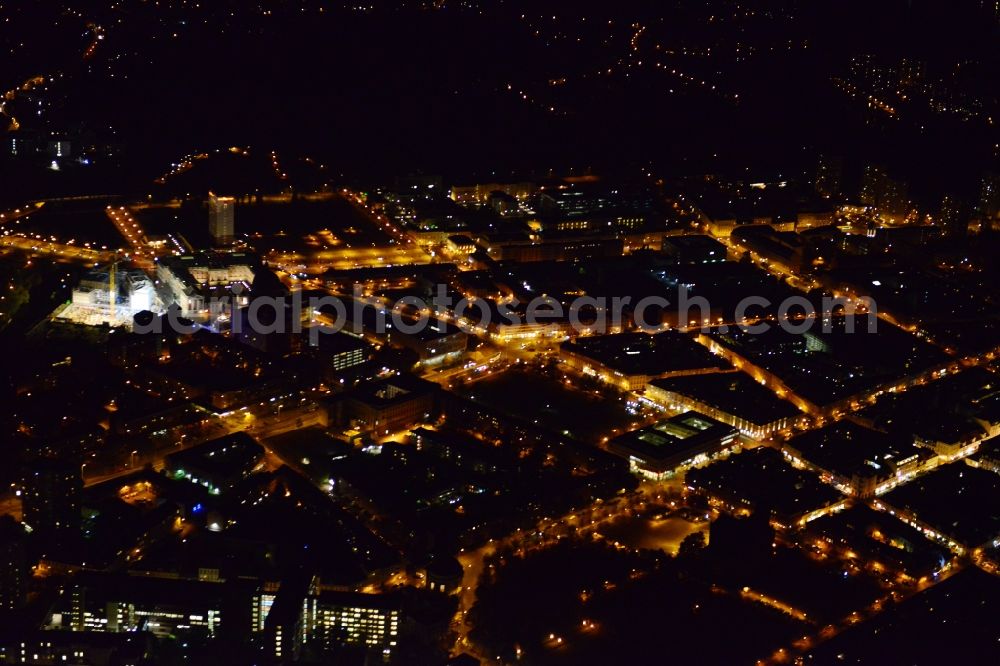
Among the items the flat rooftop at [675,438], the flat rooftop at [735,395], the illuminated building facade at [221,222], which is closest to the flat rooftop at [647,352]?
the flat rooftop at [735,395]

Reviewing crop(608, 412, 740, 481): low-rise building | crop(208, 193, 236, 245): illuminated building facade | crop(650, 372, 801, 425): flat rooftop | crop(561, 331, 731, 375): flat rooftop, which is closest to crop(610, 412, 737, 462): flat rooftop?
crop(608, 412, 740, 481): low-rise building

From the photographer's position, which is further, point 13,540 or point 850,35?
point 850,35

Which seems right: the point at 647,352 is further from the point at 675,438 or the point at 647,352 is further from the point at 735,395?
the point at 675,438

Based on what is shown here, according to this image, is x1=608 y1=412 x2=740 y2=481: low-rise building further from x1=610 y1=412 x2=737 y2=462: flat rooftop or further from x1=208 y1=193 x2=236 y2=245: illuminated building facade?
x1=208 y1=193 x2=236 y2=245: illuminated building facade

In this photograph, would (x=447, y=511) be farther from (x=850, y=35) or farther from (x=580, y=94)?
(x=850, y=35)

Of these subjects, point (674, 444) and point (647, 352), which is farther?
point (647, 352)

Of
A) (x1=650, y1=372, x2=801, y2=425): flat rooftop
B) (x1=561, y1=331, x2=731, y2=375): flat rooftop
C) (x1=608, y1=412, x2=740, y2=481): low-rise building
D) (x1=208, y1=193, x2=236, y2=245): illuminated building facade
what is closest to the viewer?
(x1=608, y1=412, x2=740, y2=481): low-rise building

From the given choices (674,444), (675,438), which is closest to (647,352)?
(675,438)

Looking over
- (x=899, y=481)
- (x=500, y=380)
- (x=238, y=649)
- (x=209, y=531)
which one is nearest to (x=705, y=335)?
(x=500, y=380)

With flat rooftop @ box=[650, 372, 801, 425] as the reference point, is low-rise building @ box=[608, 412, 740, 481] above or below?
below

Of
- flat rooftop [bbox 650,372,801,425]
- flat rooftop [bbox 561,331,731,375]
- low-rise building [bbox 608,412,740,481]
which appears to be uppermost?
flat rooftop [bbox 561,331,731,375]

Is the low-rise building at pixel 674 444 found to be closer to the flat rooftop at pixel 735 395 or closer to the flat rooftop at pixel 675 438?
the flat rooftop at pixel 675 438
